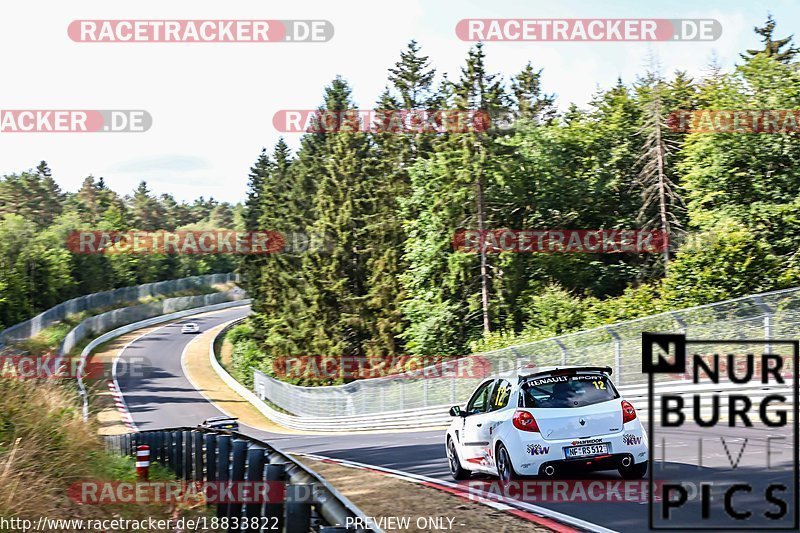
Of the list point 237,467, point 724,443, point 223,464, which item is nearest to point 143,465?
point 223,464

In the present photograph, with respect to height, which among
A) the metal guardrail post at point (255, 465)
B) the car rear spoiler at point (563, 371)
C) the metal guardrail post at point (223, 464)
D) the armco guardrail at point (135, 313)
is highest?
the car rear spoiler at point (563, 371)

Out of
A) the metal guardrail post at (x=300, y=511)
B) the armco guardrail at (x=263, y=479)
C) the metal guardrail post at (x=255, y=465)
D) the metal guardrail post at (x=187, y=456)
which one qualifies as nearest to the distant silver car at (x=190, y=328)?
the armco guardrail at (x=263, y=479)

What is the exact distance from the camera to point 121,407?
5816 cm

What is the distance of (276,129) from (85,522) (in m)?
33.0

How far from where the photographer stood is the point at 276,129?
39000mm

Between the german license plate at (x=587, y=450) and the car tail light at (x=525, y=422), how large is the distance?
0.48 metres

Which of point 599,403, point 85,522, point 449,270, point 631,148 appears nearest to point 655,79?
point 631,148

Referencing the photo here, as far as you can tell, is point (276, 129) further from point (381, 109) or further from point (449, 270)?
point (381, 109)

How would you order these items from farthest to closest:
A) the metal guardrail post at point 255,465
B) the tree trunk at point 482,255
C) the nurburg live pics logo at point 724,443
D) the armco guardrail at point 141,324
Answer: the armco guardrail at point 141,324 → the tree trunk at point 482,255 → the nurburg live pics logo at point 724,443 → the metal guardrail post at point 255,465

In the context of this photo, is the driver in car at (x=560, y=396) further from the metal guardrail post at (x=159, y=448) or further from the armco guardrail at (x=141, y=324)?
the armco guardrail at (x=141, y=324)

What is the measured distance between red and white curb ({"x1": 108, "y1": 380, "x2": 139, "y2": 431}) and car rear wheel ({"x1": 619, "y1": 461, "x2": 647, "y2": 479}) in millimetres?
43172

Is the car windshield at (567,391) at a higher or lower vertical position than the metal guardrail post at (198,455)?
higher

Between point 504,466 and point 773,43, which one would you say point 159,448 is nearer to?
point 504,466

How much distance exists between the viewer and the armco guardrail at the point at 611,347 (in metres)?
17.6
